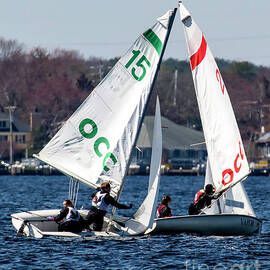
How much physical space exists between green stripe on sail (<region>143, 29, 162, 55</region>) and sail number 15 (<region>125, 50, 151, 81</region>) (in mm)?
402

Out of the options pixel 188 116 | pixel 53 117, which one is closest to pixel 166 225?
pixel 53 117

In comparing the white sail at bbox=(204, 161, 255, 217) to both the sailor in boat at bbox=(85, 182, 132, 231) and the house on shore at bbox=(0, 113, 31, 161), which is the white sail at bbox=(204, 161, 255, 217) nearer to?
the sailor in boat at bbox=(85, 182, 132, 231)

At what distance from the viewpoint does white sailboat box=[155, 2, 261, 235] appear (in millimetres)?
24539

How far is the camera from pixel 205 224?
961 inches

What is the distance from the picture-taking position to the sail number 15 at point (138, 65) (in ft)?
82.0

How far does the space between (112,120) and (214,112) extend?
9.15ft

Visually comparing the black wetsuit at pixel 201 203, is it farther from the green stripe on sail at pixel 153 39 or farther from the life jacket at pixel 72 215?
the green stripe on sail at pixel 153 39

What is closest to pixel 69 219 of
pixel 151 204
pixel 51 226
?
pixel 51 226

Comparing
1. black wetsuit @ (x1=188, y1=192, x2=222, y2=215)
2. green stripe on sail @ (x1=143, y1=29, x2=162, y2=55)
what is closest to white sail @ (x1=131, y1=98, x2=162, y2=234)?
black wetsuit @ (x1=188, y1=192, x2=222, y2=215)

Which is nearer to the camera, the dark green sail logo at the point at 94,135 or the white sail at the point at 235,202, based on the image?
the dark green sail logo at the point at 94,135

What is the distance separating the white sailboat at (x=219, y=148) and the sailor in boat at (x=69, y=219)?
6.75 ft

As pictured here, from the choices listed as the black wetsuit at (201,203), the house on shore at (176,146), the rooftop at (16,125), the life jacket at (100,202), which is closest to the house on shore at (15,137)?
the rooftop at (16,125)

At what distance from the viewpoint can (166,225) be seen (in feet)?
79.5

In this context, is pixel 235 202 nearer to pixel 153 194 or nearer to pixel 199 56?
pixel 153 194
